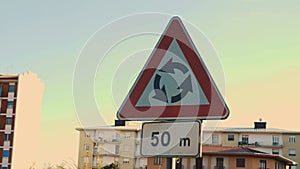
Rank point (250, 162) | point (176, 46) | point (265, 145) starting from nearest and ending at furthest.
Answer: point (176, 46)
point (250, 162)
point (265, 145)

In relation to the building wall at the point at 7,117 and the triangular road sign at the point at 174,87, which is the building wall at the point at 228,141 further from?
the triangular road sign at the point at 174,87

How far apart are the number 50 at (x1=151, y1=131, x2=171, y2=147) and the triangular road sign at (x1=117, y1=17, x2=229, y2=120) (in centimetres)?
10

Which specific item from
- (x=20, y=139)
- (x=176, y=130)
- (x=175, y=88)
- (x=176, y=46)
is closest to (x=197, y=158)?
(x=176, y=130)

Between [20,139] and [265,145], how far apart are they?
32.6m

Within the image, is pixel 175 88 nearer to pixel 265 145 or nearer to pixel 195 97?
pixel 195 97

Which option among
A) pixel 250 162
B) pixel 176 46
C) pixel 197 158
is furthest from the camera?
pixel 250 162

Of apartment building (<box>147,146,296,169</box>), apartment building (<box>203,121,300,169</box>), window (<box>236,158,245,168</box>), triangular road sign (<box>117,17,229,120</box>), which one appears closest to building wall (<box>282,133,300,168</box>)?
apartment building (<box>203,121,300,169</box>)

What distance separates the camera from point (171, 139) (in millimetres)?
3523

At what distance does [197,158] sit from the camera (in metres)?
3.43

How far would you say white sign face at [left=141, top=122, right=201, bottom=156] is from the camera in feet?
11.3

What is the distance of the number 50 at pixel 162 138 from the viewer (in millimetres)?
3533

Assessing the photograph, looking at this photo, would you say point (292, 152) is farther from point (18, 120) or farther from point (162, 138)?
point (162, 138)

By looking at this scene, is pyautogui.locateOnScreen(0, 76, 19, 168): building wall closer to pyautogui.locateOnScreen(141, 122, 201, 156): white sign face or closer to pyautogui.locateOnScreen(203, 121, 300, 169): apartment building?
pyautogui.locateOnScreen(203, 121, 300, 169): apartment building

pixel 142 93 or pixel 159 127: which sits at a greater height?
pixel 142 93
